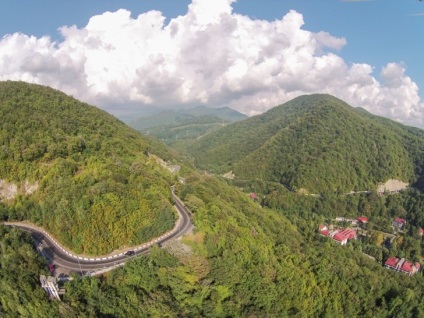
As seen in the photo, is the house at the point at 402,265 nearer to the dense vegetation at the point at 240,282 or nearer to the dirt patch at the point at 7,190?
the dense vegetation at the point at 240,282

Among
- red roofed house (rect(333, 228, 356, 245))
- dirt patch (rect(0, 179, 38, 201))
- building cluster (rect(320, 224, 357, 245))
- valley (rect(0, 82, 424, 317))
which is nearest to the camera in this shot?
valley (rect(0, 82, 424, 317))

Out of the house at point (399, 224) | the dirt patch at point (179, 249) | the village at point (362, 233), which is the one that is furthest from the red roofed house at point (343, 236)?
the dirt patch at point (179, 249)

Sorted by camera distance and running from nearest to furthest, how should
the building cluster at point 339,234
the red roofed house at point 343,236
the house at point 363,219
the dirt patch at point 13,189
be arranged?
1. the dirt patch at point 13,189
2. the red roofed house at point 343,236
3. the building cluster at point 339,234
4. the house at point 363,219

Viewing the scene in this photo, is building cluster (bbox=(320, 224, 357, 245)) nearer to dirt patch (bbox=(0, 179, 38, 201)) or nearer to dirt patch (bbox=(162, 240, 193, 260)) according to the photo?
dirt patch (bbox=(162, 240, 193, 260))

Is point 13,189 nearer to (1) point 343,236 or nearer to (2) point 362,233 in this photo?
(1) point 343,236

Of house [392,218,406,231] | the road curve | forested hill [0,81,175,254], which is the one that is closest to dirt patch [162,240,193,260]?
the road curve

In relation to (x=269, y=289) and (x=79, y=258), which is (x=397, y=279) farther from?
(x=79, y=258)

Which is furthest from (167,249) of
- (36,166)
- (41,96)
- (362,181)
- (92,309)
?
(362,181)
